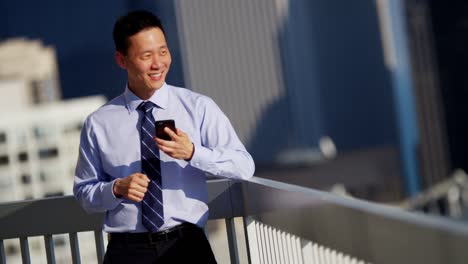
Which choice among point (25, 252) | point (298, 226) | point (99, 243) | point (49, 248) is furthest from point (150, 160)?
point (25, 252)

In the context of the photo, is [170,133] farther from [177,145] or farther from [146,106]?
[146,106]

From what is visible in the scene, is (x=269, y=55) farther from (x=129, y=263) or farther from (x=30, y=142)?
(x=129, y=263)

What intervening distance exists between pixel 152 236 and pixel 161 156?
206 millimetres

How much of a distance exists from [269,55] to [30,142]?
95.7ft

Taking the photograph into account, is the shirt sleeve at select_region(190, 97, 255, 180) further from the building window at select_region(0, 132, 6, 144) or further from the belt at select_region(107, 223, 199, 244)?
the building window at select_region(0, 132, 6, 144)

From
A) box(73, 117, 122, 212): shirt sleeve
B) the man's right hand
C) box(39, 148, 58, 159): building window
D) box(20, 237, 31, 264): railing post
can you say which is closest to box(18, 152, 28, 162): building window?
box(39, 148, 58, 159): building window

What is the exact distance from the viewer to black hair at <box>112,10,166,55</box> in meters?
2.46

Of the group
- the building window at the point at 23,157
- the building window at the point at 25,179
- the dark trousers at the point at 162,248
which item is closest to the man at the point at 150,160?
the dark trousers at the point at 162,248

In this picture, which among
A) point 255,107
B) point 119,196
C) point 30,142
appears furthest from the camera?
point 255,107

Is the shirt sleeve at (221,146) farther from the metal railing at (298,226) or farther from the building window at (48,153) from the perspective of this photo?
the building window at (48,153)

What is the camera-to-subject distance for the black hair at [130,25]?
2463 millimetres

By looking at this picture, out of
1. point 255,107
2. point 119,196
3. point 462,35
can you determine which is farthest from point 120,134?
point 462,35

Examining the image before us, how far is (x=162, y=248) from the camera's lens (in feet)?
8.11

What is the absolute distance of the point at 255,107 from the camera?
332ft
